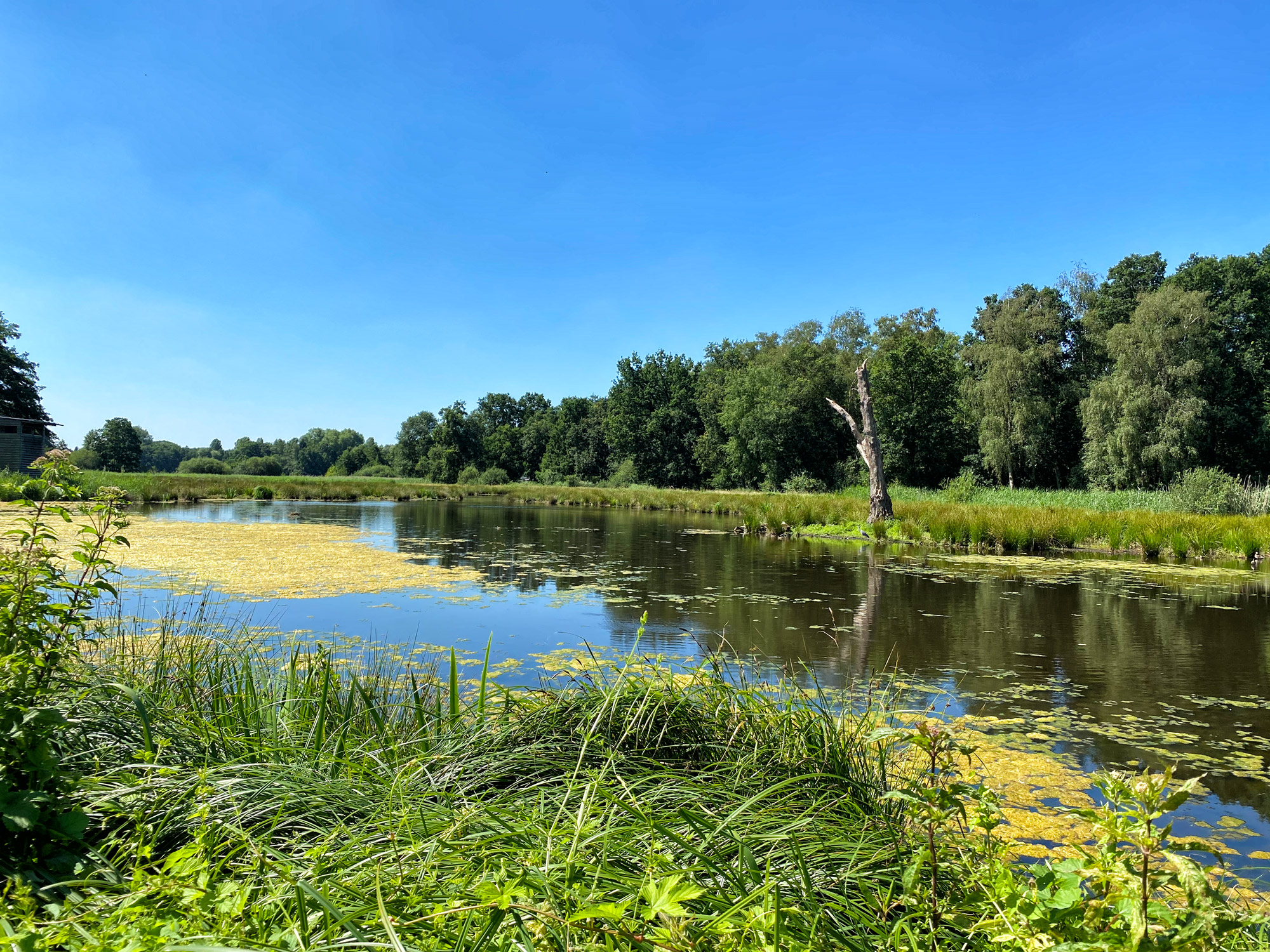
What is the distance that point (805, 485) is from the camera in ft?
121

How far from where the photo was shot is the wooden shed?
27.4 meters

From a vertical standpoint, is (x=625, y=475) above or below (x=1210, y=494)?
above

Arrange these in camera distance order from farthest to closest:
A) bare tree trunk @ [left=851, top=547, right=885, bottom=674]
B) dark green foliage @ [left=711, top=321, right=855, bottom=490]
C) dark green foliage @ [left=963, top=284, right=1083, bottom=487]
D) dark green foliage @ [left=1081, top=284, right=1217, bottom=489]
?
dark green foliage @ [left=711, top=321, right=855, bottom=490]
dark green foliage @ [left=963, top=284, right=1083, bottom=487]
dark green foliage @ [left=1081, top=284, right=1217, bottom=489]
bare tree trunk @ [left=851, top=547, right=885, bottom=674]

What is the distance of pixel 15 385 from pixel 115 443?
74.2 ft

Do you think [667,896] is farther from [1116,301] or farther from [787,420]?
[1116,301]

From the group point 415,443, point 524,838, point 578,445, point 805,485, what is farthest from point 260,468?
point 524,838

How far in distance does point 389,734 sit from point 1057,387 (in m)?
40.2

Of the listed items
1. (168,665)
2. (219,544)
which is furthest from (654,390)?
(168,665)

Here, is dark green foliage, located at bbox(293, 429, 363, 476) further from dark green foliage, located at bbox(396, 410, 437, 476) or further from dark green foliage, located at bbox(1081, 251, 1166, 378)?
dark green foliage, located at bbox(1081, 251, 1166, 378)

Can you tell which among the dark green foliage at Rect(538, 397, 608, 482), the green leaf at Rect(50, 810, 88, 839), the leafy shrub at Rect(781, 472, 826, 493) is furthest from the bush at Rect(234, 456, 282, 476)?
the green leaf at Rect(50, 810, 88, 839)

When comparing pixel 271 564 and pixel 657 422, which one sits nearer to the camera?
pixel 271 564

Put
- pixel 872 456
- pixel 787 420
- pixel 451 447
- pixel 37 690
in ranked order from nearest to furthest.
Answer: pixel 37 690
pixel 872 456
pixel 787 420
pixel 451 447

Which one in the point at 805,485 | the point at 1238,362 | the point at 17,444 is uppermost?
the point at 1238,362

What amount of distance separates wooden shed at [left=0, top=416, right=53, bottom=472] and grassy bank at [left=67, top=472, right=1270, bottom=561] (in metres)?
4.78
